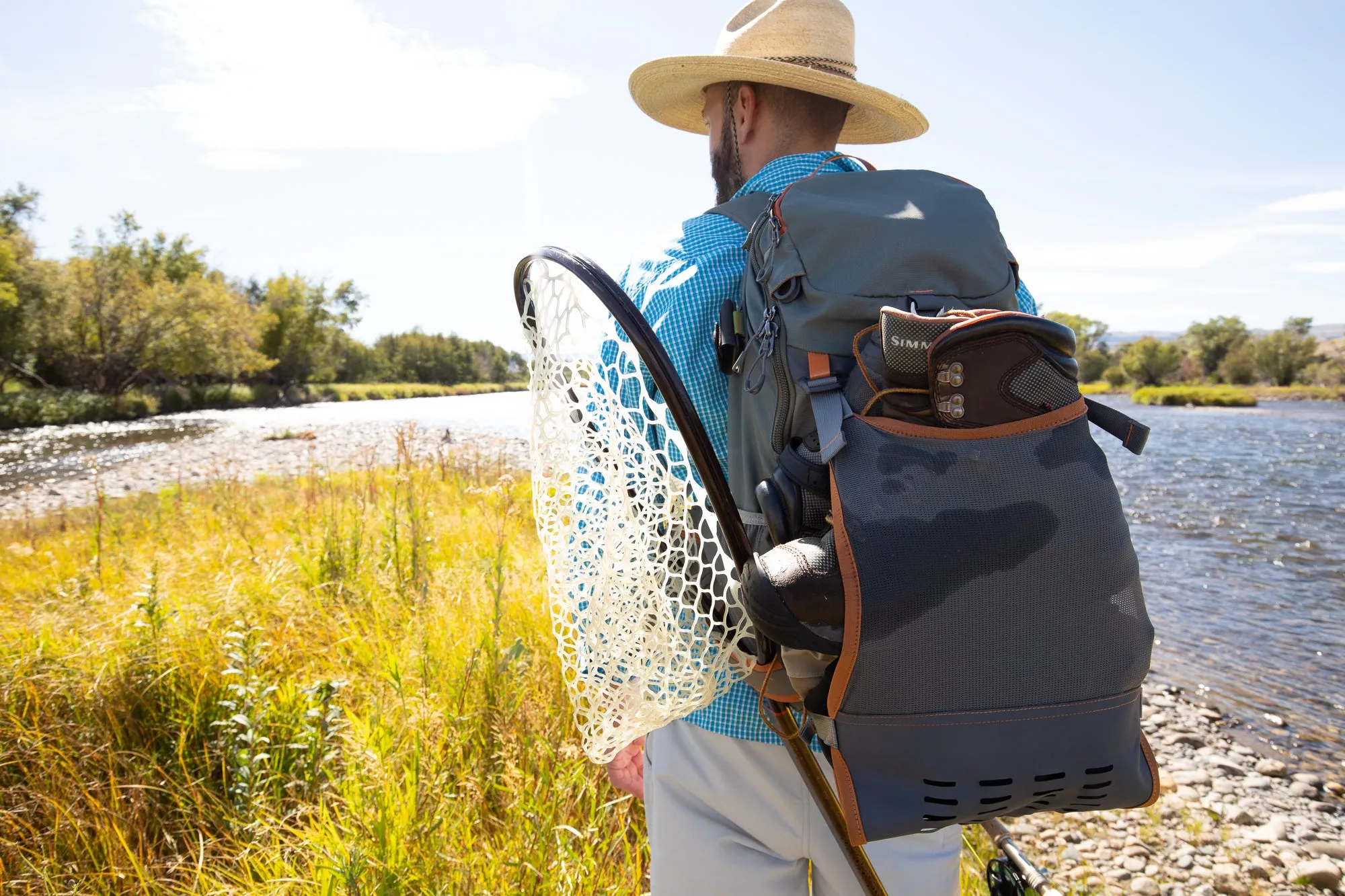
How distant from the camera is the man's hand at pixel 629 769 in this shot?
1.53 m

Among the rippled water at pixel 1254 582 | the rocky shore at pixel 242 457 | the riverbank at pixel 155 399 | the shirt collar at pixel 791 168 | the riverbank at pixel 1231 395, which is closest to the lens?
the shirt collar at pixel 791 168

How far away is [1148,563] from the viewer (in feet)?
26.6

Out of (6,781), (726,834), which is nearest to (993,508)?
(726,834)

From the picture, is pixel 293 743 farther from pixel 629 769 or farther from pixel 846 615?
pixel 846 615

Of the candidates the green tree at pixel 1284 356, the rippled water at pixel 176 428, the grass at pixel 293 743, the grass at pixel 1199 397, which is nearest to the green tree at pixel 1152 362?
the green tree at pixel 1284 356

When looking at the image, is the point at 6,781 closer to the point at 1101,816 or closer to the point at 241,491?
the point at 1101,816

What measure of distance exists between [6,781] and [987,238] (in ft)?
10.4

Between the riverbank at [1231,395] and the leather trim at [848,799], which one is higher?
the riverbank at [1231,395]

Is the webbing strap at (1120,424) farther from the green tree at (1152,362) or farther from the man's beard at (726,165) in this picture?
the green tree at (1152,362)

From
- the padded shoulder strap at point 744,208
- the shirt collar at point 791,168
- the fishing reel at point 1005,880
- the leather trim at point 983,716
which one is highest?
the shirt collar at point 791,168

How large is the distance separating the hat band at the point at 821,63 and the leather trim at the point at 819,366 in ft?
2.53

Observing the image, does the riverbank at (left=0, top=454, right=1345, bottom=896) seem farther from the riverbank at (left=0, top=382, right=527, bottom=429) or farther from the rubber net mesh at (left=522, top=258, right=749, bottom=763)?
the riverbank at (left=0, top=382, right=527, bottom=429)

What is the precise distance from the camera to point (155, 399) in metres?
34.7

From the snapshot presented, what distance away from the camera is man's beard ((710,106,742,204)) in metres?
1.43
